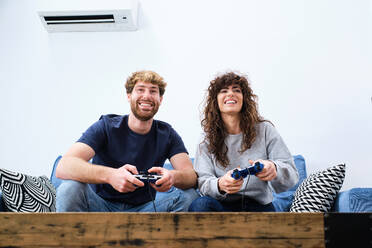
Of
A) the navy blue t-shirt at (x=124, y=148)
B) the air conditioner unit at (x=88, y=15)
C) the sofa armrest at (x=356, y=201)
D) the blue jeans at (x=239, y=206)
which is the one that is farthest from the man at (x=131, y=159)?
the air conditioner unit at (x=88, y=15)

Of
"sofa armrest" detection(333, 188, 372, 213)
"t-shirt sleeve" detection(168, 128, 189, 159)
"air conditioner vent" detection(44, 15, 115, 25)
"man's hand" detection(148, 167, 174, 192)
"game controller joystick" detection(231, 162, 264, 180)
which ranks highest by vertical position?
"air conditioner vent" detection(44, 15, 115, 25)

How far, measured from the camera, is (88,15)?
97.9 inches

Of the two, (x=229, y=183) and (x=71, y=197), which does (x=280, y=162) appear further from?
(x=71, y=197)

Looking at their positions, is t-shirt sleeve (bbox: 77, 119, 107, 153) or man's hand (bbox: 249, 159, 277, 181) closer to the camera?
man's hand (bbox: 249, 159, 277, 181)

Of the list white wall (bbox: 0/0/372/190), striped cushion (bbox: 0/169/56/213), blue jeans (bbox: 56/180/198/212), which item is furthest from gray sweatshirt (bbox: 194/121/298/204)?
white wall (bbox: 0/0/372/190)

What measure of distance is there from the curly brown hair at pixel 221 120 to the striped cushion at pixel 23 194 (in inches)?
30.5

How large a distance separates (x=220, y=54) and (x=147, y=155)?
1.24 meters

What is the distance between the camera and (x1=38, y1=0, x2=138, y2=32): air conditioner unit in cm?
243

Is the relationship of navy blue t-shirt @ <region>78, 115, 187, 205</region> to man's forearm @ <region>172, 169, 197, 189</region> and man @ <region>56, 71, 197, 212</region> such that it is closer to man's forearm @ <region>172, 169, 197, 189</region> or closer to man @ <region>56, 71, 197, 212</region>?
man @ <region>56, 71, 197, 212</region>

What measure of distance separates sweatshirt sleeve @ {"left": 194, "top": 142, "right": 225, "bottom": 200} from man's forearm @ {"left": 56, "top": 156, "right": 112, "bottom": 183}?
1.32 feet

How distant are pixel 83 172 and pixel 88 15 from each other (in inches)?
62.0

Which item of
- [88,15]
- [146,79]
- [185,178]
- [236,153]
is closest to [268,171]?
[236,153]

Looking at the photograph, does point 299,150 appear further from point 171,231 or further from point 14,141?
point 14,141

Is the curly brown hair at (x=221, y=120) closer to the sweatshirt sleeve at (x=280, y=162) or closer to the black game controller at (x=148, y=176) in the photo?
the sweatshirt sleeve at (x=280, y=162)
